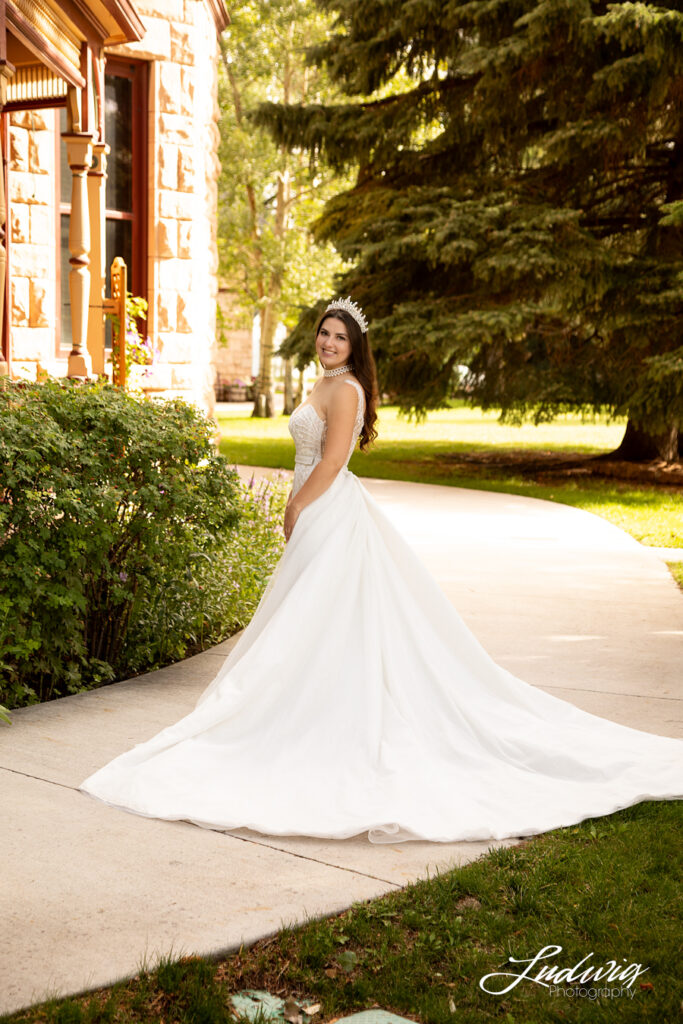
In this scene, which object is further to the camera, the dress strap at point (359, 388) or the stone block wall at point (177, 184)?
the stone block wall at point (177, 184)

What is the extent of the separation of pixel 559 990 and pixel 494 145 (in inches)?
611

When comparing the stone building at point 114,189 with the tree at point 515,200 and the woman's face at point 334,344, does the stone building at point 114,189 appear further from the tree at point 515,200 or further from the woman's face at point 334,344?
the woman's face at point 334,344

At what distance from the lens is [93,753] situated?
452 cm

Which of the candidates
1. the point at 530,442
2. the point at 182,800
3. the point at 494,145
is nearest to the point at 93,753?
the point at 182,800

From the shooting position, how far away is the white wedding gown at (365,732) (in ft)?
12.8

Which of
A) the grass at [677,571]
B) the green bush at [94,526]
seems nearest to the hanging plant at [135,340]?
the green bush at [94,526]

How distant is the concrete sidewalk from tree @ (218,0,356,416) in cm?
2344

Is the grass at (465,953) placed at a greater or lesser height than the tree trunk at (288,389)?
lesser

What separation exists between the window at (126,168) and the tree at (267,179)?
61.6 feet

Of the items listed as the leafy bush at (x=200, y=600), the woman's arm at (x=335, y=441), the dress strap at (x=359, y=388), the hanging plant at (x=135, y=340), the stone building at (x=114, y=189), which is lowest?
the leafy bush at (x=200, y=600)

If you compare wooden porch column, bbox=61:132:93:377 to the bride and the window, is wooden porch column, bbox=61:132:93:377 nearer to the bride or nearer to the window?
the window

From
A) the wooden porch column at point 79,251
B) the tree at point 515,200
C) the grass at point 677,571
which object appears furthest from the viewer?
the tree at point 515,200

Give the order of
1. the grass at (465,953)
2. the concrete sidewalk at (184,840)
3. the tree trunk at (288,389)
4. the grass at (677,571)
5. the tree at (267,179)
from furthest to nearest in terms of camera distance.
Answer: the tree trunk at (288,389), the tree at (267,179), the grass at (677,571), the concrete sidewalk at (184,840), the grass at (465,953)

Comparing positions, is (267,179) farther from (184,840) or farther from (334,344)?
(184,840)
